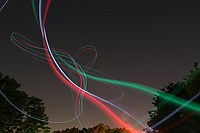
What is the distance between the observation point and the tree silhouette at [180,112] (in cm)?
3699

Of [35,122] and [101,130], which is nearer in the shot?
[35,122]

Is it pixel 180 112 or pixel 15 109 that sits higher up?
pixel 180 112

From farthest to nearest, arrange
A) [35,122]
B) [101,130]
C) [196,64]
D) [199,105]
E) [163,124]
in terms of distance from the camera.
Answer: [101,130]
[163,124]
[35,122]
[196,64]
[199,105]

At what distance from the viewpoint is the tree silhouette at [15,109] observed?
127ft

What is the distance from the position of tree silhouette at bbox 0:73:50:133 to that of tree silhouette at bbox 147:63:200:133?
16.2 metres

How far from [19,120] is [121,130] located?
26718 millimetres

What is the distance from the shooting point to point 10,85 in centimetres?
4016

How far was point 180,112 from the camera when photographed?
45.7 meters

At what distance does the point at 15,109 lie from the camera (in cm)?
4056

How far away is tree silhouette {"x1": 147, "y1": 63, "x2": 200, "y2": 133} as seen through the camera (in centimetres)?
3699

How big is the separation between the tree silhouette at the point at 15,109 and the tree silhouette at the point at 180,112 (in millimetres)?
16200

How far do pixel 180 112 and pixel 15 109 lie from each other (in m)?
20.1

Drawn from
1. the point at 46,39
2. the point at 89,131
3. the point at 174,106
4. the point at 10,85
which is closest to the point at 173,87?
the point at 174,106

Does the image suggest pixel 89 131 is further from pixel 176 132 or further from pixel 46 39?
pixel 46 39
